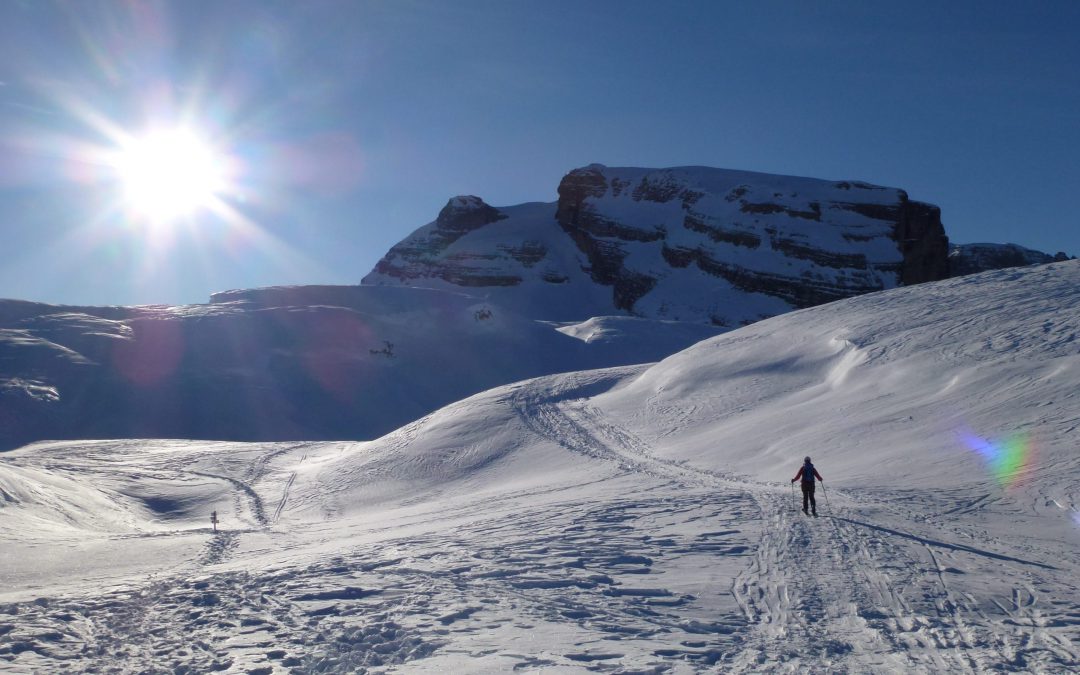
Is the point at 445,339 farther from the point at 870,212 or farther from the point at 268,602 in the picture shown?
the point at 870,212

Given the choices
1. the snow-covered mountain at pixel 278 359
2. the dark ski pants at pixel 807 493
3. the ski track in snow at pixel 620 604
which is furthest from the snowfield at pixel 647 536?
the snow-covered mountain at pixel 278 359

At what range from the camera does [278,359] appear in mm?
59188

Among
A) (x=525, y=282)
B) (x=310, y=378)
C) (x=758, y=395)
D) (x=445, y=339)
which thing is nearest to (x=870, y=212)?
(x=525, y=282)

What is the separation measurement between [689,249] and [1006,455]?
108966mm

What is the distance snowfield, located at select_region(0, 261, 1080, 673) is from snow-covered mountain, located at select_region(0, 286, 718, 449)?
832 inches

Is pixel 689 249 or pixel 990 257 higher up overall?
pixel 689 249

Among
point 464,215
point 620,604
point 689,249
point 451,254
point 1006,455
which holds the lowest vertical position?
point 620,604

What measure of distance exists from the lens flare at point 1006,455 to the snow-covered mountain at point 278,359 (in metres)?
39.5

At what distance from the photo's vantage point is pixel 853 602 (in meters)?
8.59

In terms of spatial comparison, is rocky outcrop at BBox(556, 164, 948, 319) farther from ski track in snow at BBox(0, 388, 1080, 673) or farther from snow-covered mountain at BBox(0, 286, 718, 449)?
ski track in snow at BBox(0, 388, 1080, 673)

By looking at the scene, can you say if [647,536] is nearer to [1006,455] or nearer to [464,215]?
[1006,455]

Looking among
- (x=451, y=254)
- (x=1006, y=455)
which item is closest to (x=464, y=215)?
(x=451, y=254)

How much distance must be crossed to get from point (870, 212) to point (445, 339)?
81117mm

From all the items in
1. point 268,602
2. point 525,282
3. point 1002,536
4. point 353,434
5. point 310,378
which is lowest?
point 1002,536
